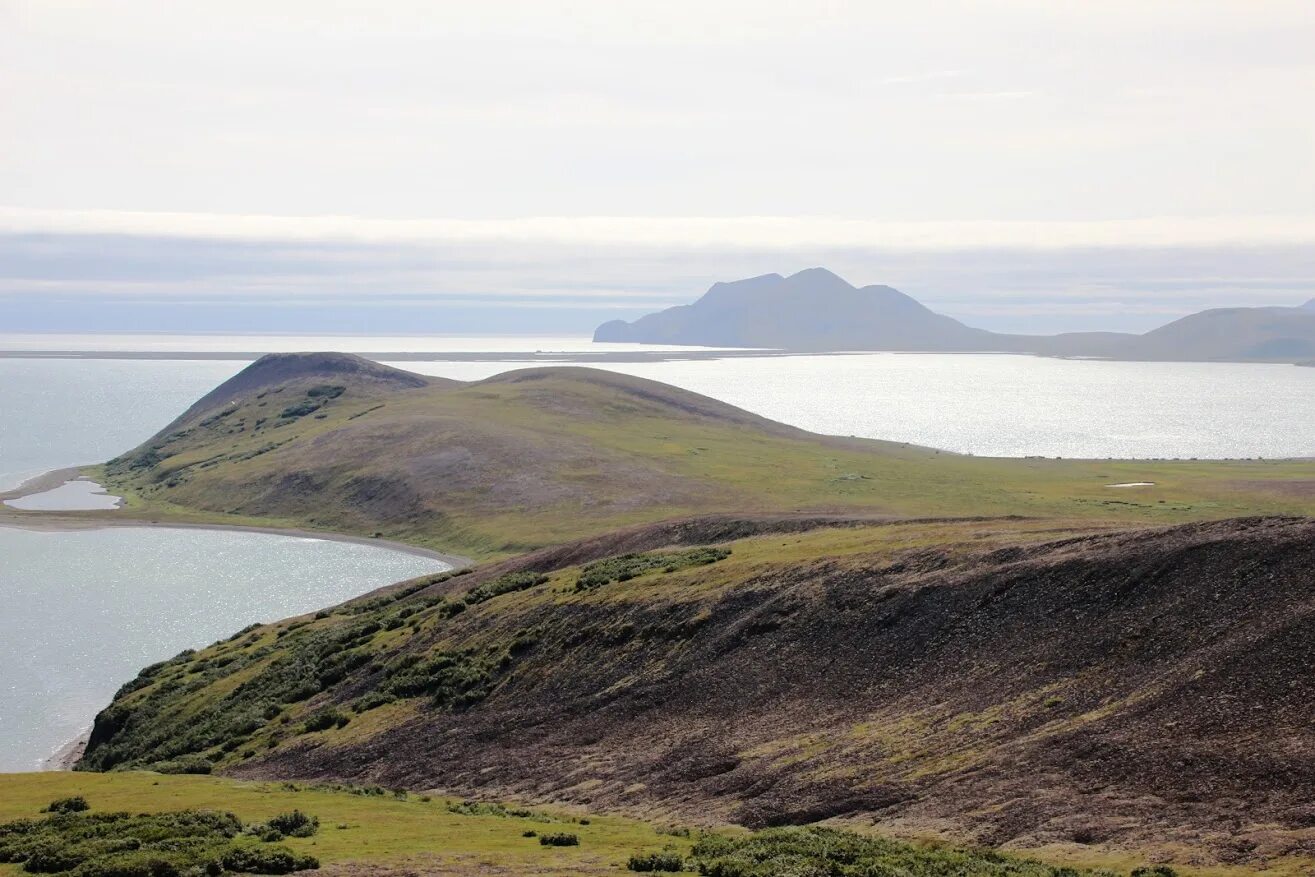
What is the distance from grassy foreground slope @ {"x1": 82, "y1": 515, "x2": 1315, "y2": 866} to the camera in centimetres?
4025

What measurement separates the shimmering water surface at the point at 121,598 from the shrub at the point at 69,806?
94.0ft

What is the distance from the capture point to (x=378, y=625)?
86.6 metres

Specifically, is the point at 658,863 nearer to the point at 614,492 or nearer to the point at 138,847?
the point at 138,847

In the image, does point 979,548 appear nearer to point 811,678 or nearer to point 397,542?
point 811,678

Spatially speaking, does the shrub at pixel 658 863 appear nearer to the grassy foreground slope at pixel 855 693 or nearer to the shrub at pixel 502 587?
the grassy foreground slope at pixel 855 693

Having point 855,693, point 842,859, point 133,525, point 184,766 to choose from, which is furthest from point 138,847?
point 133,525

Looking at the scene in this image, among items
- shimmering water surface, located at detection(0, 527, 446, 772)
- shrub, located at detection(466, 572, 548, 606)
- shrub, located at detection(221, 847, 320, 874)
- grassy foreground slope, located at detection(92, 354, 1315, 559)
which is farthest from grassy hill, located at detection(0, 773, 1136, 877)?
grassy foreground slope, located at detection(92, 354, 1315, 559)

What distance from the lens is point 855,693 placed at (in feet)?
179

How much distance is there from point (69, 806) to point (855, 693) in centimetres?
3372

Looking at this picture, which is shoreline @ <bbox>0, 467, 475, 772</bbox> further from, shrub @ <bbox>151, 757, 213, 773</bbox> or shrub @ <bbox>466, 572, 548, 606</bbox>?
shrub @ <bbox>151, 757, 213, 773</bbox>

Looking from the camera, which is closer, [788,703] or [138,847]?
[138,847]

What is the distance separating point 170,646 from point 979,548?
74.6 meters

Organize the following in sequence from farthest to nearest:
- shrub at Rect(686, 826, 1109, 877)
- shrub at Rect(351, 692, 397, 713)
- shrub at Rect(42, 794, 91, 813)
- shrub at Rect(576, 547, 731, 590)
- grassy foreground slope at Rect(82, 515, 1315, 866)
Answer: shrub at Rect(576, 547, 731, 590), shrub at Rect(351, 692, 397, 713), shrub at Rect(42, 794, 91, 813), grassy foreground slope at Rect(82, 515, 1315, 866), shrub at Rect(686, 826, 1109, 877)

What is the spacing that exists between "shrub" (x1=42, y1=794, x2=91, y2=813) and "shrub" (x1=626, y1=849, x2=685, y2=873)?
25.6 m
